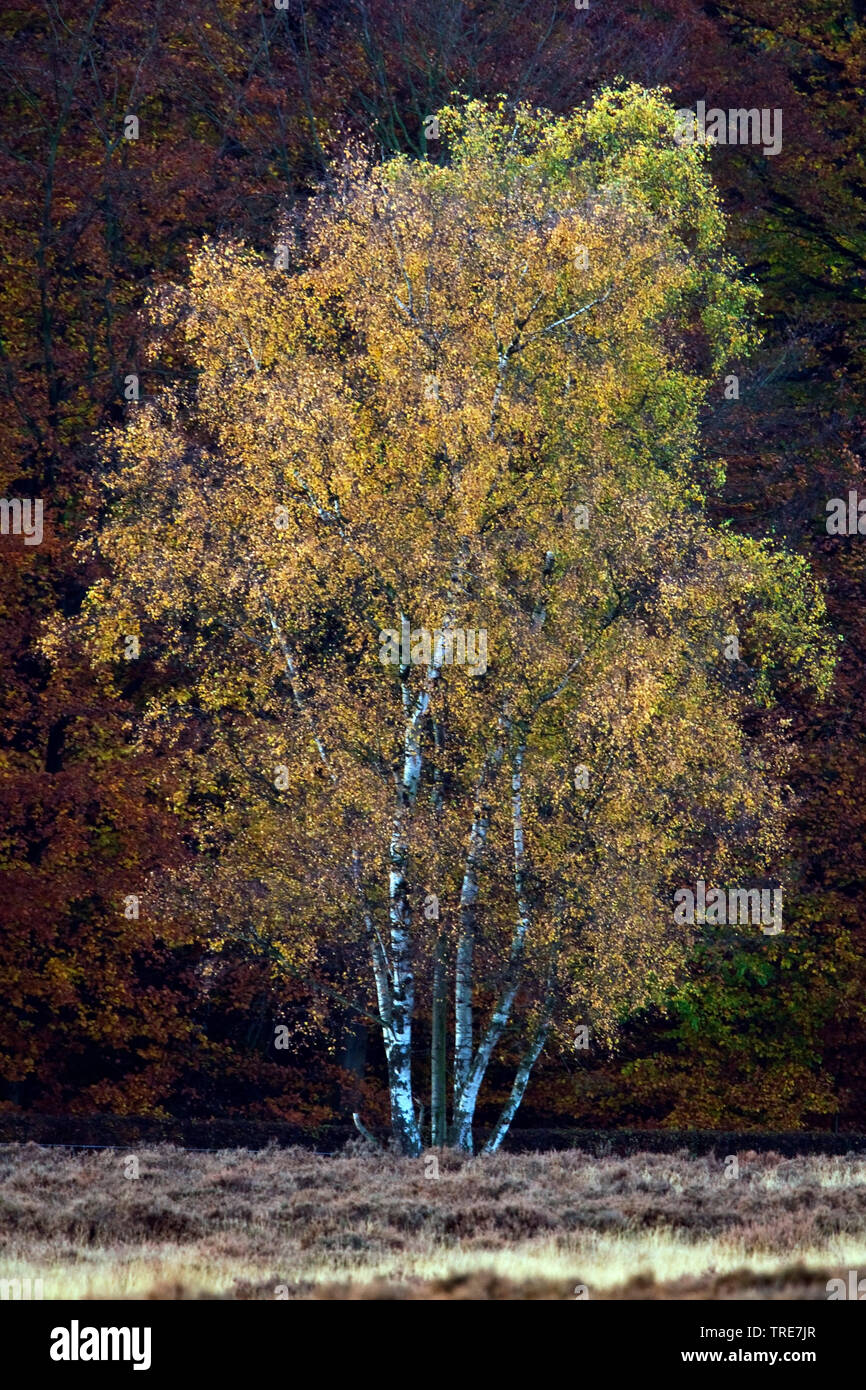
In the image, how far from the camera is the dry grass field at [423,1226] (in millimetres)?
12773

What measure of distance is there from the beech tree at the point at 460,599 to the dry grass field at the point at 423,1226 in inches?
125

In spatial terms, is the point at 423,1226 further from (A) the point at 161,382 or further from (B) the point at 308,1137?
(A) the point at 161,382

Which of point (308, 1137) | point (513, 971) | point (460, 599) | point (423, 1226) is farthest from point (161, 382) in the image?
point (423, 1226)

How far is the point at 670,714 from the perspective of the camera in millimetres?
22516

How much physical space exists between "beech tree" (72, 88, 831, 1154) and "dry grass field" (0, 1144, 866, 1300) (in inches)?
125

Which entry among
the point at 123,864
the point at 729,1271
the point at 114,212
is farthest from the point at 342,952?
the point at 114,212

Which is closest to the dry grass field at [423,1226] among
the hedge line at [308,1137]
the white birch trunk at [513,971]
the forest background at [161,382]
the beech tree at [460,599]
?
the white birch trunk at [513,971]

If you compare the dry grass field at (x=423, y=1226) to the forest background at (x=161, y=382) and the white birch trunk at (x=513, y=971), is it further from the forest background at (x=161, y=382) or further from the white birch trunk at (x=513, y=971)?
the forest background at (x=161, y=382)

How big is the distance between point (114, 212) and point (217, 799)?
380 inches

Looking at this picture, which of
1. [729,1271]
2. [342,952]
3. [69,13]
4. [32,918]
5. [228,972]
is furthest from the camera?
[69,13]

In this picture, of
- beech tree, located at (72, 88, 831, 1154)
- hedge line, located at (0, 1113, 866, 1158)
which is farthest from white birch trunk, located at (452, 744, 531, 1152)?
hedge line, located at (0, 1113, 866, 1158)

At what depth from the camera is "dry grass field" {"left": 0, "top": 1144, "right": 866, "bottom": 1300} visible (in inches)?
503

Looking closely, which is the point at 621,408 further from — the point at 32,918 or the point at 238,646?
Result: the point at 32,918

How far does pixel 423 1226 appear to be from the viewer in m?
15.7
